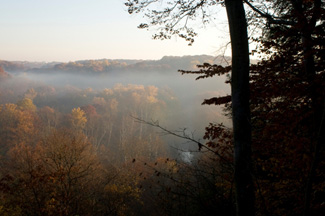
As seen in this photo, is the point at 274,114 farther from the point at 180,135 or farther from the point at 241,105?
the point at 180,135

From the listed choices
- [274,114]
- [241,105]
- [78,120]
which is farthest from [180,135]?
[78,120]

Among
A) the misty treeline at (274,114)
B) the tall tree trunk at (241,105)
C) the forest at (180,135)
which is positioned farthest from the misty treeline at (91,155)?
the tall tree trunk at (241,105)

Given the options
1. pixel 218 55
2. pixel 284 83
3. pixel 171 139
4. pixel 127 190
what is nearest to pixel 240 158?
pixel 218 55

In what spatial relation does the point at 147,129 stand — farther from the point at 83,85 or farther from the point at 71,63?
the point at 71,63

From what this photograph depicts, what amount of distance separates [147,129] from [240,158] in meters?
48.7

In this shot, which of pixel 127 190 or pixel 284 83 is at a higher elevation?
pixel 284 83

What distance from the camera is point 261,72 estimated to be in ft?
17.9

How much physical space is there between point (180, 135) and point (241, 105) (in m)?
20.6

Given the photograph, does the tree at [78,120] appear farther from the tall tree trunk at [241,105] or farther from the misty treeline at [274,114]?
the tall tree trunk at [241,105]

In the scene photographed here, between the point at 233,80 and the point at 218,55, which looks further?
the point at 218,55

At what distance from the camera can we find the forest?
3670 mm

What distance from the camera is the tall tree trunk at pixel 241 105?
262 centimetres

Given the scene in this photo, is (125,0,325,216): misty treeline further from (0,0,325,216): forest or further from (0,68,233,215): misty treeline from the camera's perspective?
(0,68,233,215): misty treeline

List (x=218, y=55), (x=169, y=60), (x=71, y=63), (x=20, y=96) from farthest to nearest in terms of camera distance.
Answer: (x=169, y=60), (x=71, y=63), (x=20, y=96), (x=218, y=55)
